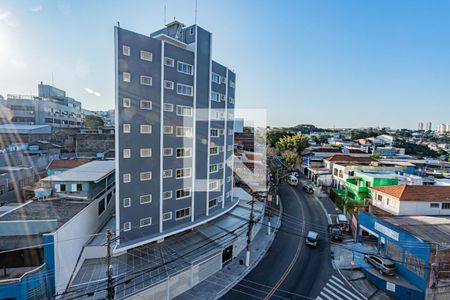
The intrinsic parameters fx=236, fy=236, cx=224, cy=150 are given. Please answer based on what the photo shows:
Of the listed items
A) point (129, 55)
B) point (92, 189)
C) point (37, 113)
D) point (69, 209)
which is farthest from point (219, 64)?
point (37, 113)

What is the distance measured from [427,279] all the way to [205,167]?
1908 centimetres

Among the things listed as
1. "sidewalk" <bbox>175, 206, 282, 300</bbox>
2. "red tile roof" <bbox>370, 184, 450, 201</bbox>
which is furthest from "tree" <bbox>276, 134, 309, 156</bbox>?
"sidewalk" <bbox>175, 206, 282, 300</bbox>

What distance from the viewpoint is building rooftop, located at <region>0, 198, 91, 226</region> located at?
16484mm

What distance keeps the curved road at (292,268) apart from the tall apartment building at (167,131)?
7.12m

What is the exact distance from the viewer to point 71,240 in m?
16.2

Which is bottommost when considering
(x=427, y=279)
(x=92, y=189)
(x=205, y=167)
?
(x=427, y=279)

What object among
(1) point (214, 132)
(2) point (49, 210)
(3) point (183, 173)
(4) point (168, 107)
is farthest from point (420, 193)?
(2) point (49, 210)

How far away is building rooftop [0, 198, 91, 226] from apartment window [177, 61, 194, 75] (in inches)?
567

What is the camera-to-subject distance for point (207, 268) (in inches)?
725

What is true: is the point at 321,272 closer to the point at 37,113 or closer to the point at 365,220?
the point at 365,220

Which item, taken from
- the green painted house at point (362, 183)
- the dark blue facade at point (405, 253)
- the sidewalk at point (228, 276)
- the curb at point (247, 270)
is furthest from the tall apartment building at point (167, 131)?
the green painted house at point (362, 183)

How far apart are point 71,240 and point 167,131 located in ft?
35.0

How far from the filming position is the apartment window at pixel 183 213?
22203 millimetres

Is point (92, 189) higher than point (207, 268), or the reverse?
point (92, 189)
